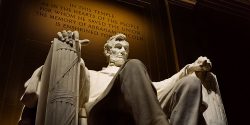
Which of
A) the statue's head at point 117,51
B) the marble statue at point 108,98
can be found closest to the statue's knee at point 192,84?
the marble statue at point 108,98

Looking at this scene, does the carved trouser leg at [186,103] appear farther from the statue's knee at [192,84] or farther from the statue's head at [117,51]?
the statue's head at [117,51]

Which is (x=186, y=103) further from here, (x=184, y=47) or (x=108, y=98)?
(x=184, y=47)

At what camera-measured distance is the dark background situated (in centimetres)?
446

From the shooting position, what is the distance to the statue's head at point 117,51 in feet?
13.8

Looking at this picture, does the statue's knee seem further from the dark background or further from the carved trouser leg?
the dark background

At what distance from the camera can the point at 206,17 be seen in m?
6.21

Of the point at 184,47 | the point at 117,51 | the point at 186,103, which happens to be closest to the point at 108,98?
the point at 186,103

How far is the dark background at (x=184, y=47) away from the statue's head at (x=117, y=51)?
840mm

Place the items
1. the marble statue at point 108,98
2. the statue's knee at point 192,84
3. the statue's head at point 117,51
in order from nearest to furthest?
the marble statue at point 108,98, the statue's knee at point 192,84, the statue's head at point 117,51

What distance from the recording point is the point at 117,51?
4262 mm

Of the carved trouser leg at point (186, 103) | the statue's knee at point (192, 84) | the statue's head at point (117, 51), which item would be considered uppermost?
the statue's head at point (117, 51)

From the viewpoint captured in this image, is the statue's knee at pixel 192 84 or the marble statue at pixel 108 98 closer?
the marble statue at pixel 108 98

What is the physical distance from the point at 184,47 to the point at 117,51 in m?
1.65

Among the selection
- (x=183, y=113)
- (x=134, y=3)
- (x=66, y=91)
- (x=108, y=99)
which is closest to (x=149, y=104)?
(x=183, y=113)
